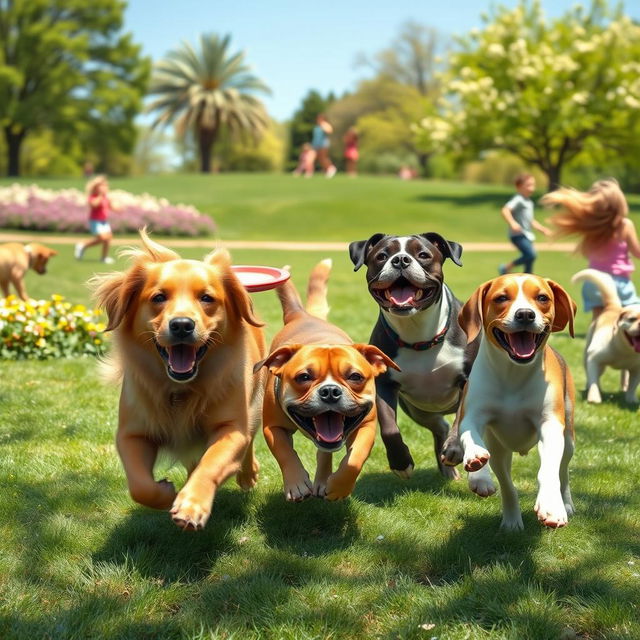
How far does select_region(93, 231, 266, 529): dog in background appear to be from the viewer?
4027mm

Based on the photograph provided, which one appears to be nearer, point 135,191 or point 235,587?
point 235,587

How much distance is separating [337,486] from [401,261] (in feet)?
5.04

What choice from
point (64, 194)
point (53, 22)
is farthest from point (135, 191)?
point (53, 22)

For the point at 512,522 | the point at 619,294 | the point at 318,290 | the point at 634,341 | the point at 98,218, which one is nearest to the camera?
the point at 512,522

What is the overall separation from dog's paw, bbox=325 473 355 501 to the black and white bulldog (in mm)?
768

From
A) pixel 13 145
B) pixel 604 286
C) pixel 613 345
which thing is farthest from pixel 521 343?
pixel 13 145

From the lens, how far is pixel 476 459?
3906 mm

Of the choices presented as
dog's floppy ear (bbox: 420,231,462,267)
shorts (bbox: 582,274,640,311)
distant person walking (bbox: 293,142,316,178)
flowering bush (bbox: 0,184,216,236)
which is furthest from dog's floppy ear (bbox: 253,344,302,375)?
distant person walking (bbox: 293,142,316,178)

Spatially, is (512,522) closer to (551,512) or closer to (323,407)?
(551,512)

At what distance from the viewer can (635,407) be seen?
25.3 feet

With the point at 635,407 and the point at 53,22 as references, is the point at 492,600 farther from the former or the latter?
the point at 53,22

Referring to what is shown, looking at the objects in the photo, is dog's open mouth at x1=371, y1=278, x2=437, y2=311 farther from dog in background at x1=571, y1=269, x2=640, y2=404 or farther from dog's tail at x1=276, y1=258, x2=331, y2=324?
dog in background at x1=571, y1=269, x2=640, y2=404

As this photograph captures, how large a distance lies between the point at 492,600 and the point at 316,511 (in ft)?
4.70

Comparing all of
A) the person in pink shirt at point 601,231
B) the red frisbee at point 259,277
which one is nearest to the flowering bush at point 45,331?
the red frisbee at point 259,277
